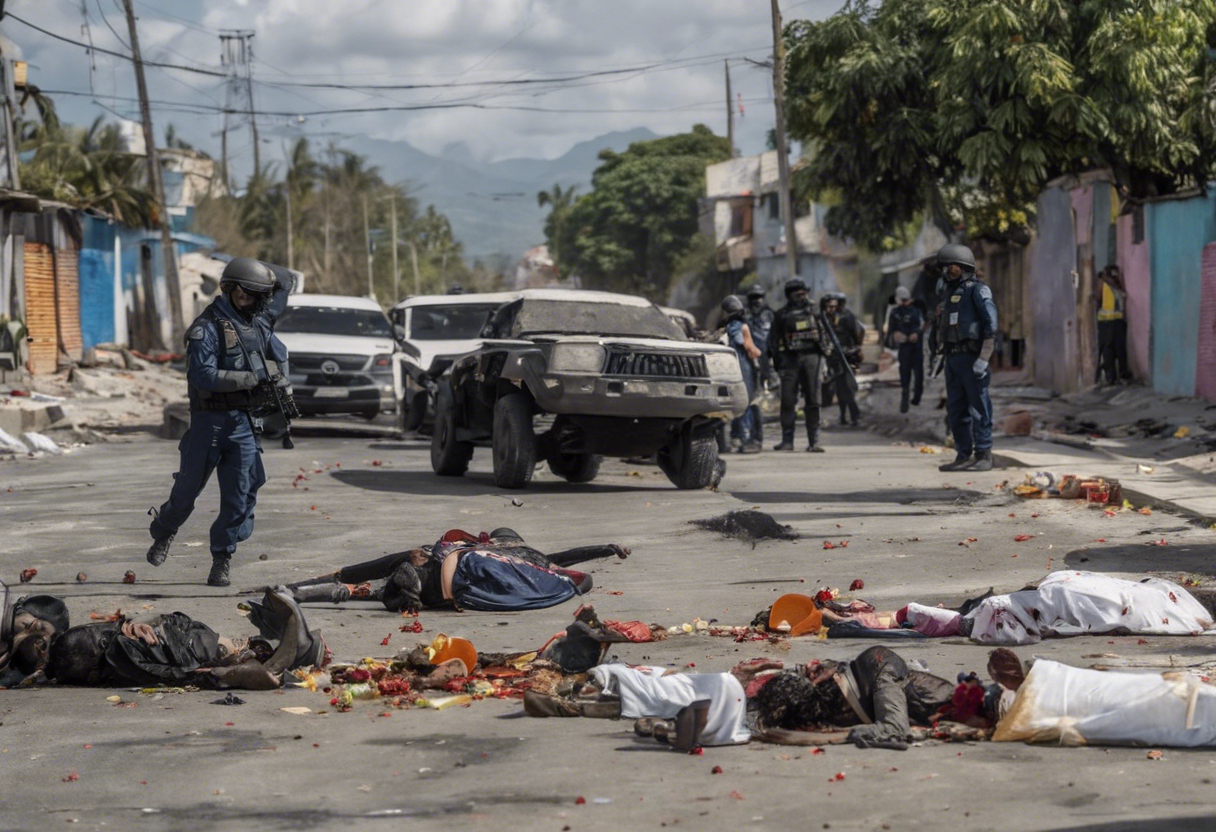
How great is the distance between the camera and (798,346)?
17.9 meters

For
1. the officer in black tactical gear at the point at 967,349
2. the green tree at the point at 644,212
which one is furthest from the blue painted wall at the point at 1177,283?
the green tree at the point at 644,212

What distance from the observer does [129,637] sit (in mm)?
6871

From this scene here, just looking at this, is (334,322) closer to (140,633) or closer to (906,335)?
(906,335)

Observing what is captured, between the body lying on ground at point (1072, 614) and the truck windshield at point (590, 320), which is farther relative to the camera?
the truck windshield at point (590, 320)

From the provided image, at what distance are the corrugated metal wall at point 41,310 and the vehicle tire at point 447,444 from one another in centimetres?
1891

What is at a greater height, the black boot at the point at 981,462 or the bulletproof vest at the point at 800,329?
the bulletproof vest at the point at 800,329

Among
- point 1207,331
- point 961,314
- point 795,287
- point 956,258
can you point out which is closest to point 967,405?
point 961,314

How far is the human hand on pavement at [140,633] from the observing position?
22.6ft

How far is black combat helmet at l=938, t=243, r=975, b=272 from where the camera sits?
14.7m

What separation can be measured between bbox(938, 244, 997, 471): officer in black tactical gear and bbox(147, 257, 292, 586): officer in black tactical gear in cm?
729

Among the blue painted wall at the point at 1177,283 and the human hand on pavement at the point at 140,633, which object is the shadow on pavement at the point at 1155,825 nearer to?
the human hand on pavement at the point at 140,633

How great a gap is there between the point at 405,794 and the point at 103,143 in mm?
53055

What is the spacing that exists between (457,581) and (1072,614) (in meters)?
3.09

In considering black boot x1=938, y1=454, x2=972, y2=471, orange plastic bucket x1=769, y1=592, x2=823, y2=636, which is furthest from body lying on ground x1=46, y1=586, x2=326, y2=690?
black boot x1=938, y1=454, x2=972, y2=471
